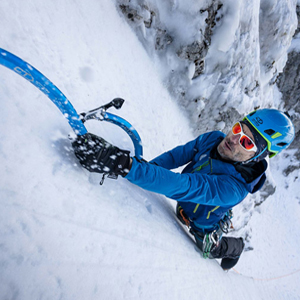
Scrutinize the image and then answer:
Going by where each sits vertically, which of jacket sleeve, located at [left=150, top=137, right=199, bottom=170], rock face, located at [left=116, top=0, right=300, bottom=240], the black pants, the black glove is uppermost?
rock face, located at [left=116, top=0, right=300, bottom=240]

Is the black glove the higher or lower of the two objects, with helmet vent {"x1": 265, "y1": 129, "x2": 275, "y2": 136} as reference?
lower

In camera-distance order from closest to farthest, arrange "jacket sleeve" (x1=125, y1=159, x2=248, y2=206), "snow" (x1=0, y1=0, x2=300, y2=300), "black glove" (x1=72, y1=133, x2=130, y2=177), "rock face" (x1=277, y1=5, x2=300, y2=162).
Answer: "snow" (x1=0, y1=0, x2=300, y2=300), "black glove" (x1=72, y1=133, x2=130, y2=177), "jacket sleeve" (x1=125, y1=159, x2=248, y2=206), "rock face" (x1=277, y1=5, x2=300, y2=162)

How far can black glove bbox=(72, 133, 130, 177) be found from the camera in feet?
4.19

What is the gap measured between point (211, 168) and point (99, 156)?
1.15 m

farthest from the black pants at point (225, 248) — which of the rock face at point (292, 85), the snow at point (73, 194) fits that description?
the rock face at point (292, 85)

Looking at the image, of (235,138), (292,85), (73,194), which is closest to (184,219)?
(235,138)

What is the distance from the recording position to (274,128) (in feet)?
6.33

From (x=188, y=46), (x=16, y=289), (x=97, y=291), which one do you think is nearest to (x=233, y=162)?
(x=97, y=291)

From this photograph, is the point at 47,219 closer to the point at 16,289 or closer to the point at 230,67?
the point at 16,289

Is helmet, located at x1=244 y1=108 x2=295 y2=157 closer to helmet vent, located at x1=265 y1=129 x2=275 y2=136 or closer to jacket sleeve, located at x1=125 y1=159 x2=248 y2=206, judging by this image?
helmet vent, located at x1=265 y1=129 x2=275 y2=136

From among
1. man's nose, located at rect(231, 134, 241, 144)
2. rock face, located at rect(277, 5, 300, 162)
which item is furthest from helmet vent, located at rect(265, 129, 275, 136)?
rock face, located at rect(277, 5, 300, 162)

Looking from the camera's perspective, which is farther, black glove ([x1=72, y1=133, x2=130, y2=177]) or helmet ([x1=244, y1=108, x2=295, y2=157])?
helmet ([x1=244, y1=108, x2=295, y2=157])

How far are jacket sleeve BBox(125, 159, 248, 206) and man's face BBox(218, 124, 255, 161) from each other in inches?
10.0

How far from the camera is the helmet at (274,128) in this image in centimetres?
193
